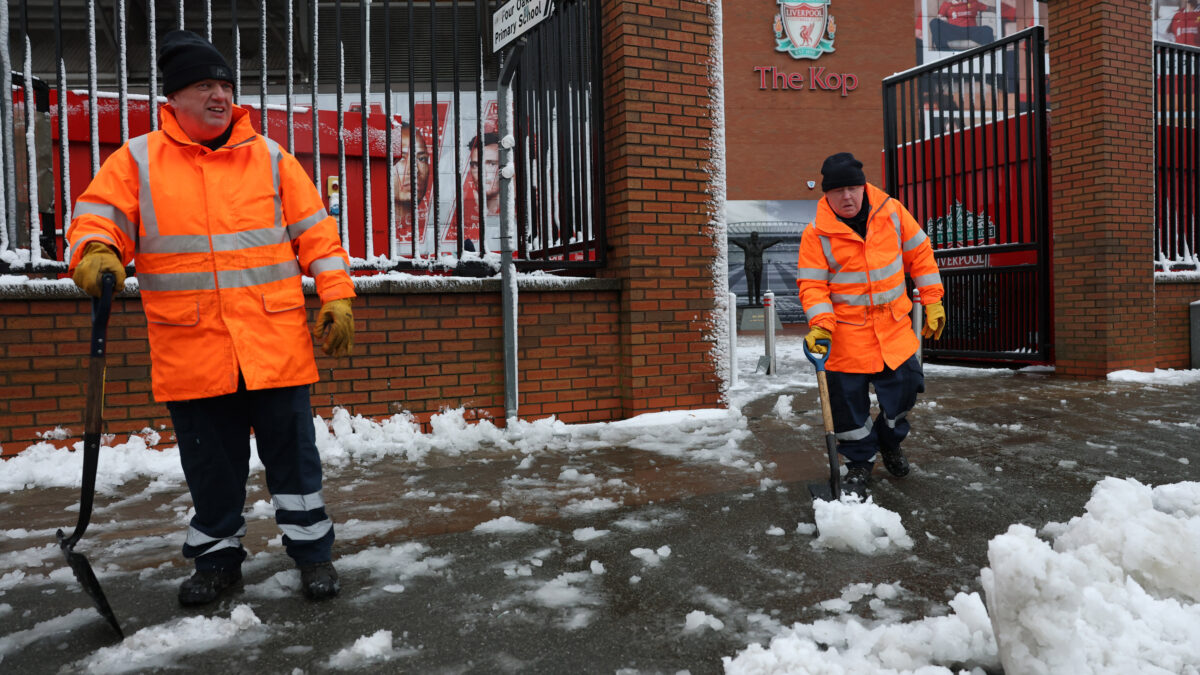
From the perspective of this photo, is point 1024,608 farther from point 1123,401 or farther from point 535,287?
point 1123,401

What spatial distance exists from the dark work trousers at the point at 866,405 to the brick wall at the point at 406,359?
2.20 m

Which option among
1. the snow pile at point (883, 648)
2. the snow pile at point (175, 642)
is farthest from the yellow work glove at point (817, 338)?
the snow pile at point (175, 642)

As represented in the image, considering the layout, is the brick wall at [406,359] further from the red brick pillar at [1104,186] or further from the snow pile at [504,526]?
the red brick pillar at [1104,186]

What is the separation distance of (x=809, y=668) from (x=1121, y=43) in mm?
8744

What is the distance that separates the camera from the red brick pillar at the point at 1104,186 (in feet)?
27.0

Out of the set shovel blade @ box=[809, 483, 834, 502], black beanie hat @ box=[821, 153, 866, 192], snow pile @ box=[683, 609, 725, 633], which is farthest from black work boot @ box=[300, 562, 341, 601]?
black beanie hat @ box=[821, 153, 866, 192]

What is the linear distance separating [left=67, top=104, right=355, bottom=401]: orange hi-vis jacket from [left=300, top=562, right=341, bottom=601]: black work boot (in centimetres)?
63

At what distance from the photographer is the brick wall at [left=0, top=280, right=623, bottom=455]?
15.4 feet

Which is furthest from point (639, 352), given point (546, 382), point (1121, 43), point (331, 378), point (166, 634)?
point (1121, 43)

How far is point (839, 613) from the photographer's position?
250 cm

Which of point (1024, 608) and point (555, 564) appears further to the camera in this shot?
point (555, 564)

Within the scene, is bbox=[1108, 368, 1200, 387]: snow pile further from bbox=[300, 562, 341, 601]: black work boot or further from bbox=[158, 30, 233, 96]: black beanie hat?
bbox=[158, 30, 233, 96]: black beanie hat

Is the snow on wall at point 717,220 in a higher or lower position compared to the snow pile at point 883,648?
higher

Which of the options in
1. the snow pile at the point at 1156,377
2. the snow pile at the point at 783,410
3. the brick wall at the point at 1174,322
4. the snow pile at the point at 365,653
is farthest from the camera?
the brick wall at the point at 1174,322
